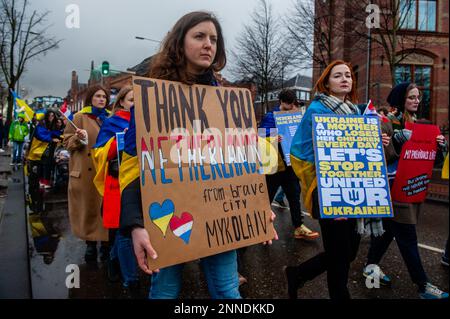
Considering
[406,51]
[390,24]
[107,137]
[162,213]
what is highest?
[390,24]

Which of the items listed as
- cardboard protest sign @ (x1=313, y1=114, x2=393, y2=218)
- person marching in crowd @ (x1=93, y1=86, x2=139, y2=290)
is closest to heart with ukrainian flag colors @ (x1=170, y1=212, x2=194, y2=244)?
cardboard protest sign @ (x1=313, y1=114, x2=393, y2=218)

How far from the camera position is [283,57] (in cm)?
1706

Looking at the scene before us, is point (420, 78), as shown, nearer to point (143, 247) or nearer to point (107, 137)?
point (107, 137)

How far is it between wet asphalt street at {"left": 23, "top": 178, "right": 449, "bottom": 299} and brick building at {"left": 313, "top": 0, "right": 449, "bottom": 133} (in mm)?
10348

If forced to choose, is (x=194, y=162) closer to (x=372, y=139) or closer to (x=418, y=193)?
(x=372, y=139)

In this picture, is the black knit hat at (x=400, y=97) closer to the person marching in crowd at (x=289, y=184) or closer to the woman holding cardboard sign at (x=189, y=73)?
the person marching in crowd at (x=289, y=184)

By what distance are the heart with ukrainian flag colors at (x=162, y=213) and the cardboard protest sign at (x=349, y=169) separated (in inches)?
45.7

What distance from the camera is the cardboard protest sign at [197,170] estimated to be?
4.79 ft

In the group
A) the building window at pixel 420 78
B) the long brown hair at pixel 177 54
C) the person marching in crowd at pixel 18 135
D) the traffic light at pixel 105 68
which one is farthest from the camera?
the building window at pixel 420 78

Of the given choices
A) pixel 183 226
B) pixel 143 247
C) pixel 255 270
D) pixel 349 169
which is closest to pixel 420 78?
pixel 255 270

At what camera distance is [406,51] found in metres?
13.1

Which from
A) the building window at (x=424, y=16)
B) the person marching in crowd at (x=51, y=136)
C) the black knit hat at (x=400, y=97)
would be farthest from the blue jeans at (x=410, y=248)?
the building window at (x=424, y=16)

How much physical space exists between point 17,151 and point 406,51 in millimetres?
14512
